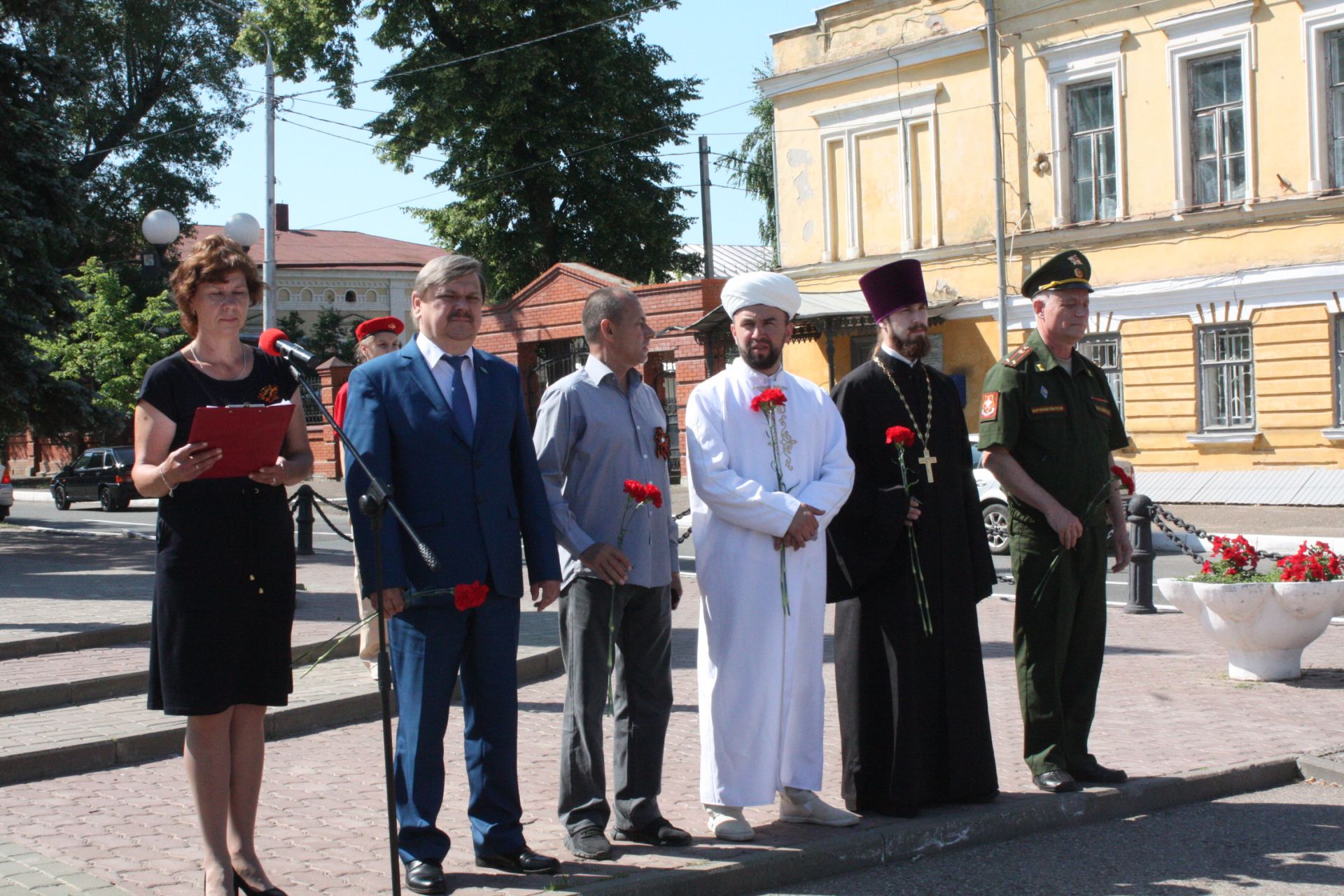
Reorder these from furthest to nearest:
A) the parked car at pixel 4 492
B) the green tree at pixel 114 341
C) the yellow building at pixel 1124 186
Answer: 1. the green tree at pixel 114 341
2. the parked car at pixel 4 492
3. the yellow building at pixel 1124 186

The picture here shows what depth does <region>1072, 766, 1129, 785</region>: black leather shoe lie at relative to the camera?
591cm

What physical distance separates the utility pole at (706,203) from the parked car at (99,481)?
1609 cm

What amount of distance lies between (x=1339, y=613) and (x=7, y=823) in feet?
23.5

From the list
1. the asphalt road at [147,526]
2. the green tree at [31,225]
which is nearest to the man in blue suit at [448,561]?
the asphalt road at [147,526]

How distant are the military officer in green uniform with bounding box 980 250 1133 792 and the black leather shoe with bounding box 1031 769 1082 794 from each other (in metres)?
0.01

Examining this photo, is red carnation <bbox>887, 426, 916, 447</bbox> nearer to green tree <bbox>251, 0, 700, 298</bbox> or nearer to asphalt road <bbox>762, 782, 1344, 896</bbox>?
asphalt road <bbox>762, 782, 1344, 896</bbox>

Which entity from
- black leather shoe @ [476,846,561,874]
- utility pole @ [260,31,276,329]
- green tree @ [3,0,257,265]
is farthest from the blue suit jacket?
green tree @ [3,0,257,265]

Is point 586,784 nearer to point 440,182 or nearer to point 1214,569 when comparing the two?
point 1214,569

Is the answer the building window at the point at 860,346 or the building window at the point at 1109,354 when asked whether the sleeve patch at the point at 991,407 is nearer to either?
the building window at the point at 1109,354

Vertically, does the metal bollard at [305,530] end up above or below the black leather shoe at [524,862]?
above

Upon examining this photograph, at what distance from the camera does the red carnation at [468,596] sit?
450 cm

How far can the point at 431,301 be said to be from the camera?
4.89 metres

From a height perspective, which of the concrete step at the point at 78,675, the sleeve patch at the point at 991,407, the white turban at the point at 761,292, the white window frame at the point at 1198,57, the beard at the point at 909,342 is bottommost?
the concrete step at the point at 78,675

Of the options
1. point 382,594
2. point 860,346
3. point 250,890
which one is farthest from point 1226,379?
point 250,890
